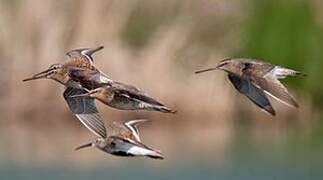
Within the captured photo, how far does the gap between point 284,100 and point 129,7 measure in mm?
16106

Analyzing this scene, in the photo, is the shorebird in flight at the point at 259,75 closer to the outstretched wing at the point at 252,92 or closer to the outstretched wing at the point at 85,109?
the outstretched wing at the point at 252,92

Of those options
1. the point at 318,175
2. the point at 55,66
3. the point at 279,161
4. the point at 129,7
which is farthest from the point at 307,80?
the point at 55,66

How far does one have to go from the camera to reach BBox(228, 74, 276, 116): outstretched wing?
20.6 feet

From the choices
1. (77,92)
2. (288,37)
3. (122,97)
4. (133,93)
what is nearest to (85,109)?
(77,92)

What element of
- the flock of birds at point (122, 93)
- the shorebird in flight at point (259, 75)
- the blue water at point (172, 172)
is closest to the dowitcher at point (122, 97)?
the flock of birds at point (122, 93)

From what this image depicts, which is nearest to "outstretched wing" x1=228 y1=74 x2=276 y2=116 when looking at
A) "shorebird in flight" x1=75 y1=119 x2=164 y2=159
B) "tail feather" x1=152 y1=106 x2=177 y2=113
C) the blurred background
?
"shorebird in flight" x1=75 y1=119 x2=164 y2=159

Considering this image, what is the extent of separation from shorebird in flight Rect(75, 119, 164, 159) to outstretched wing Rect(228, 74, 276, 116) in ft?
1.68

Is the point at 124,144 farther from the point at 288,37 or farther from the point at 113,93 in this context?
the point at 288,37

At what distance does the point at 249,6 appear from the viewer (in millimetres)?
23516

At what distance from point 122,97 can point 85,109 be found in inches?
12.8

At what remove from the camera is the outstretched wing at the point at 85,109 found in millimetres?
6187

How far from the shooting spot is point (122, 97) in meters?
6.12

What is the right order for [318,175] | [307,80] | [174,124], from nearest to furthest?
[318,175] < [174,124] < [307,80]

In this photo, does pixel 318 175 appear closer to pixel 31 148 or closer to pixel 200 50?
pixel 31 148
